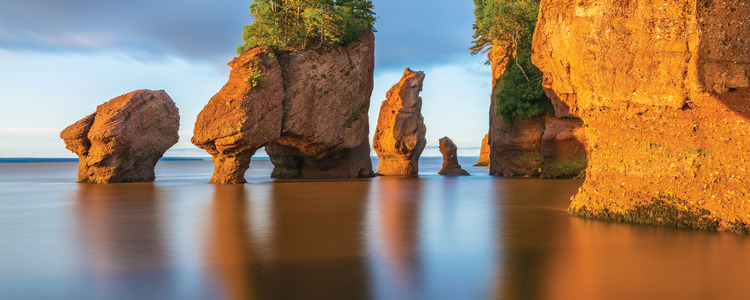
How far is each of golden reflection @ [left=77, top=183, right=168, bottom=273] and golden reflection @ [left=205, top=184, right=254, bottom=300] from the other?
946mm

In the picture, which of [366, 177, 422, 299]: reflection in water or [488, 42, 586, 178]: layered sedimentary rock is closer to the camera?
[366, 177, 422, 299]: reflection in water

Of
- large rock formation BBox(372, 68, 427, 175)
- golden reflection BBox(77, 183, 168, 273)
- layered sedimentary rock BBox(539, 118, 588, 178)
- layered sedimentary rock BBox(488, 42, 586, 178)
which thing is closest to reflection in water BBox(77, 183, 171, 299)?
golden reflection BBox(77, 183, 168, 273)

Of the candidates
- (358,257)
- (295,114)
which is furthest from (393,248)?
(295,114)

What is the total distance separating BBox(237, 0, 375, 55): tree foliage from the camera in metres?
28.2

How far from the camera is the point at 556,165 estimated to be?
3108 centimetres

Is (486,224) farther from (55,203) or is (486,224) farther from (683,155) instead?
(55,203)

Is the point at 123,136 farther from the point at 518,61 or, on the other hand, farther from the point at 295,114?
the point at 518,61

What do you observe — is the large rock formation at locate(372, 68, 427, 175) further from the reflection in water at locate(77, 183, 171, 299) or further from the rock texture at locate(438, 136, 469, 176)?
the reflection in water at locate(77, 183, 171, 299)

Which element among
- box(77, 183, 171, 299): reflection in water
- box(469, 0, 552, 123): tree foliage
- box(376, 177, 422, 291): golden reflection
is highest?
box(469, 0, 552, 123): tree foliage

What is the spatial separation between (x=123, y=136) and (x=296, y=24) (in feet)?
39.6

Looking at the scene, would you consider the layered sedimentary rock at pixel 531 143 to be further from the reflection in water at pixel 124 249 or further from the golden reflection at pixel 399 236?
the reflection in water at pixel 124 249

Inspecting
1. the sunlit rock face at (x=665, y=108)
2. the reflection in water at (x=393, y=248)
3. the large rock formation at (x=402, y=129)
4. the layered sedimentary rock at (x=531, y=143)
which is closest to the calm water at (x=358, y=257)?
the reflection in water at (x=393, y=248)

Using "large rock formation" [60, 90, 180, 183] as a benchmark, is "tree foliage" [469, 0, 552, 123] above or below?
above

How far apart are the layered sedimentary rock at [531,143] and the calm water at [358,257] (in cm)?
1648
